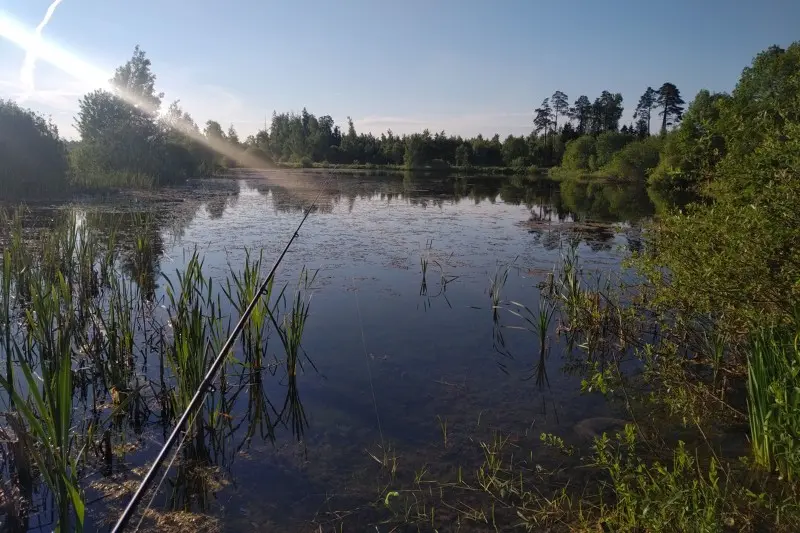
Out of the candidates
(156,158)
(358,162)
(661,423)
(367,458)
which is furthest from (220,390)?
(358,162)

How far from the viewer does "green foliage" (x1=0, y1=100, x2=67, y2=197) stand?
60.1 ft

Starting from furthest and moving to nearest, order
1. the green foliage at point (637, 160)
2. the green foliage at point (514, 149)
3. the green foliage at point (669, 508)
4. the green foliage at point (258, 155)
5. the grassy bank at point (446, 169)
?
the green foliage at point (514, 149), the green foliage at point (258, 155), the grassy bank at point (446, 169), the green foliage at point (637, 160), the green foliage at point (669, 508)

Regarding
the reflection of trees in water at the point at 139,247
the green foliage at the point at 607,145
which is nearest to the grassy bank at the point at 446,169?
the green foliage at the point at 607,145

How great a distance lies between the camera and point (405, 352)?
20.5ft

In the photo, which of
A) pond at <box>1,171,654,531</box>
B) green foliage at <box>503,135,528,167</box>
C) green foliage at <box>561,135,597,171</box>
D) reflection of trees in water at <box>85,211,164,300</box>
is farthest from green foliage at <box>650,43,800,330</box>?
green foliage at <box>503,135,528,167</box>

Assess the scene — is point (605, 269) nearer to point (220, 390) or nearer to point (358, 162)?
point (220, 390)

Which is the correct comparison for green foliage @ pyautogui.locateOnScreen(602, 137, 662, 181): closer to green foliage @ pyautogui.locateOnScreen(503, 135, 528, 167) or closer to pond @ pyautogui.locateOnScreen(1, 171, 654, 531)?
green foliage @ pyautogui.locateOnScreen(503, 135, 528, 167)

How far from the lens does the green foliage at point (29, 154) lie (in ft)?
60.1

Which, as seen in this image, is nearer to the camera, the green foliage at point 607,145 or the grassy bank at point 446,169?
the green foliage at point 607,145

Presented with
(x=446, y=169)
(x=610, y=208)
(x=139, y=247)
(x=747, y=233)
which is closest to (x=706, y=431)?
(x=747, y=233)

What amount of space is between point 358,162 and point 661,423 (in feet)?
255

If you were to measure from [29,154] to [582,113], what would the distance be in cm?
7895

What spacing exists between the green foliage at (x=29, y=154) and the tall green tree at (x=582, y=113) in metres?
76.2

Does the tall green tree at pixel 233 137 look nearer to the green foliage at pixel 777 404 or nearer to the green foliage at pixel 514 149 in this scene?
the green foliage at pixel 514 149
